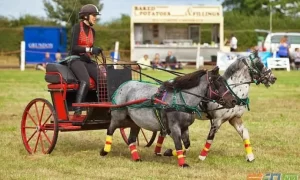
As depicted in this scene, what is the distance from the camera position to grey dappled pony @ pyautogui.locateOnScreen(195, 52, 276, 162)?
9953 mm

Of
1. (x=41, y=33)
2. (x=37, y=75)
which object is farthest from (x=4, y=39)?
(x=37, y=75)

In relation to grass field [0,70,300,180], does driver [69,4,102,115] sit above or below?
above

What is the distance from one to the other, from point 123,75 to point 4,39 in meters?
34.1

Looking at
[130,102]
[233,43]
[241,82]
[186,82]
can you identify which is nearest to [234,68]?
[241,82]

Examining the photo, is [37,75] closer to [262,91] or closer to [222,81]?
[262,91]

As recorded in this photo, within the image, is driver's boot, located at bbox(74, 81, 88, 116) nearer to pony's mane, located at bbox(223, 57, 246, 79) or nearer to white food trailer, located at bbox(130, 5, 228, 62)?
pony's mane, located at bbox(223, 57, 246, 79)

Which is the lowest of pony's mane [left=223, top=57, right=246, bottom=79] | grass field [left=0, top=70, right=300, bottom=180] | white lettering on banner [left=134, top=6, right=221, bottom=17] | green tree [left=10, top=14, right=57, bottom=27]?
grass field [left=0, top=70, right=300, bottom=180]

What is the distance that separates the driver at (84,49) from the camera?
10562mm

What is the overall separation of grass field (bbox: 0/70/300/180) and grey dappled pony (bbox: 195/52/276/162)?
20.7 inches

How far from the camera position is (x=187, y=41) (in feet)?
126

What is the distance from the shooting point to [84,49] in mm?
10609

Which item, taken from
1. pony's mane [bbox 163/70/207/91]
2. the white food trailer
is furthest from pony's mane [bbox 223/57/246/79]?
the white food trailer

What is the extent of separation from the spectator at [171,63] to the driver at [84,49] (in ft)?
73.9

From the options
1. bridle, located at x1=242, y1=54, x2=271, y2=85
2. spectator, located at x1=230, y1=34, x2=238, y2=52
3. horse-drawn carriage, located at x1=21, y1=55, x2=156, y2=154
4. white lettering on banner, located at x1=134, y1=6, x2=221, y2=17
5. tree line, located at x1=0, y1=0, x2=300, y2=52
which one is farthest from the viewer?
tree line, located at x1=0, y1=0, x2=300, y2=52
